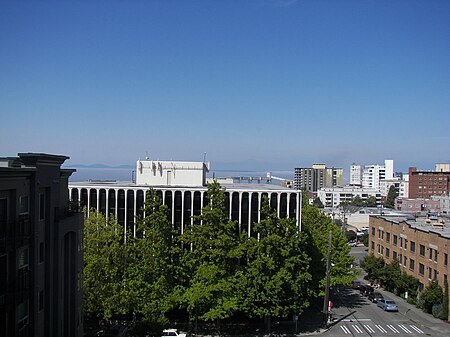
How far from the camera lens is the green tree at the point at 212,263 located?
30.2 meters

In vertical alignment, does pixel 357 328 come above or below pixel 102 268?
below

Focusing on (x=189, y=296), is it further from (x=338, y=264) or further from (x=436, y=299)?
(x=436, y=299)

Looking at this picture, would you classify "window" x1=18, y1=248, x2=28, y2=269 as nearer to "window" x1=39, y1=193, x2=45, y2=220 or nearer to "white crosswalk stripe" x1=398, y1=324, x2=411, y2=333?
"window" x1=39, y1=193, x2=45, y2=220

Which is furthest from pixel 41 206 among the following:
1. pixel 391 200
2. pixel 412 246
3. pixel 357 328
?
pixel 391 200

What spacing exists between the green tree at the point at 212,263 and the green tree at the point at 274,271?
44.0 inches

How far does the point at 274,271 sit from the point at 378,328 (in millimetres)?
9799

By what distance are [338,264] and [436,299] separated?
801 cm

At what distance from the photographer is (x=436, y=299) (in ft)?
124

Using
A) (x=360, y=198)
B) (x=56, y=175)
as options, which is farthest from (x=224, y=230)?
(x=360, y=198)

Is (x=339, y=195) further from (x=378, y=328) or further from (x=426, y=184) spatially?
(x=378, y=328)

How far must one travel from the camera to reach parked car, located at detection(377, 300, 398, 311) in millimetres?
39719

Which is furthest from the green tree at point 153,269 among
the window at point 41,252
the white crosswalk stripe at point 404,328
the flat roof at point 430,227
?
the flat roof at point 430,227

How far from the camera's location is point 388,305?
3988 cm

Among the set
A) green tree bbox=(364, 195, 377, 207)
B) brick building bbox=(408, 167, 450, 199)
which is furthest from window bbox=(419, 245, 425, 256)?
green tree bbox=(364, 195, 377, 207)
